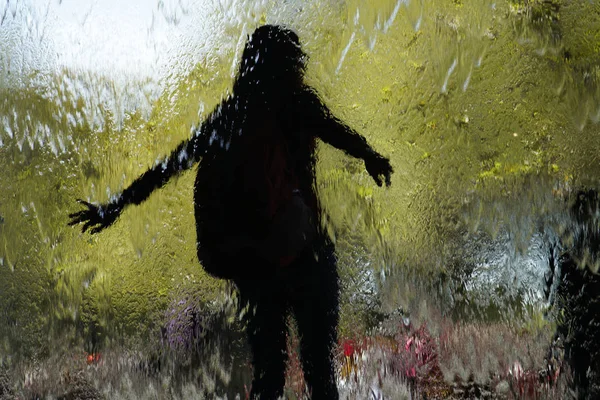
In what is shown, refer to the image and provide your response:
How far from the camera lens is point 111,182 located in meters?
2.07

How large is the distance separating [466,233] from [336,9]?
75 centimetres

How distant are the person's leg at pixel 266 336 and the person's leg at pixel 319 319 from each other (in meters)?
0.06

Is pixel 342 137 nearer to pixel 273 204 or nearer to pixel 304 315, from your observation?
pixel 273 204

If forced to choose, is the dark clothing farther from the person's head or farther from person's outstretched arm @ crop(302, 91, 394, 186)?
the person's head

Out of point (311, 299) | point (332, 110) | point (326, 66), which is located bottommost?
point (311, 299)

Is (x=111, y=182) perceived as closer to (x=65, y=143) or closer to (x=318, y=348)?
(x=65, y=143)

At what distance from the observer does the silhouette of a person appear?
5.80 ft

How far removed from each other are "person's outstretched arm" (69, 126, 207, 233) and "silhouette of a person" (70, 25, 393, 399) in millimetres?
40

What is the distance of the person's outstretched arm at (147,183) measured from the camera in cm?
191

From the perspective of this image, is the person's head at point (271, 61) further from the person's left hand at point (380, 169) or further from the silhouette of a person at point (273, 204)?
Result: the person's left hand at point (380, 169)

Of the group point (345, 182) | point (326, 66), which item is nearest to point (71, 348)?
point (345, 182)

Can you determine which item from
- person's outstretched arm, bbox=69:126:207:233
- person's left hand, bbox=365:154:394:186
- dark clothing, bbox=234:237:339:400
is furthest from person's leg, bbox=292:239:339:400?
person's outstretched arm, bbox=69:126:207:233

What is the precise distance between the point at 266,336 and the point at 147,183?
24.4 inches

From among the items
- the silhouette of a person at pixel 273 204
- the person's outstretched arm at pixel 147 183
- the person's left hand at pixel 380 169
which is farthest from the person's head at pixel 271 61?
the person's left hand at pixel 380 169
